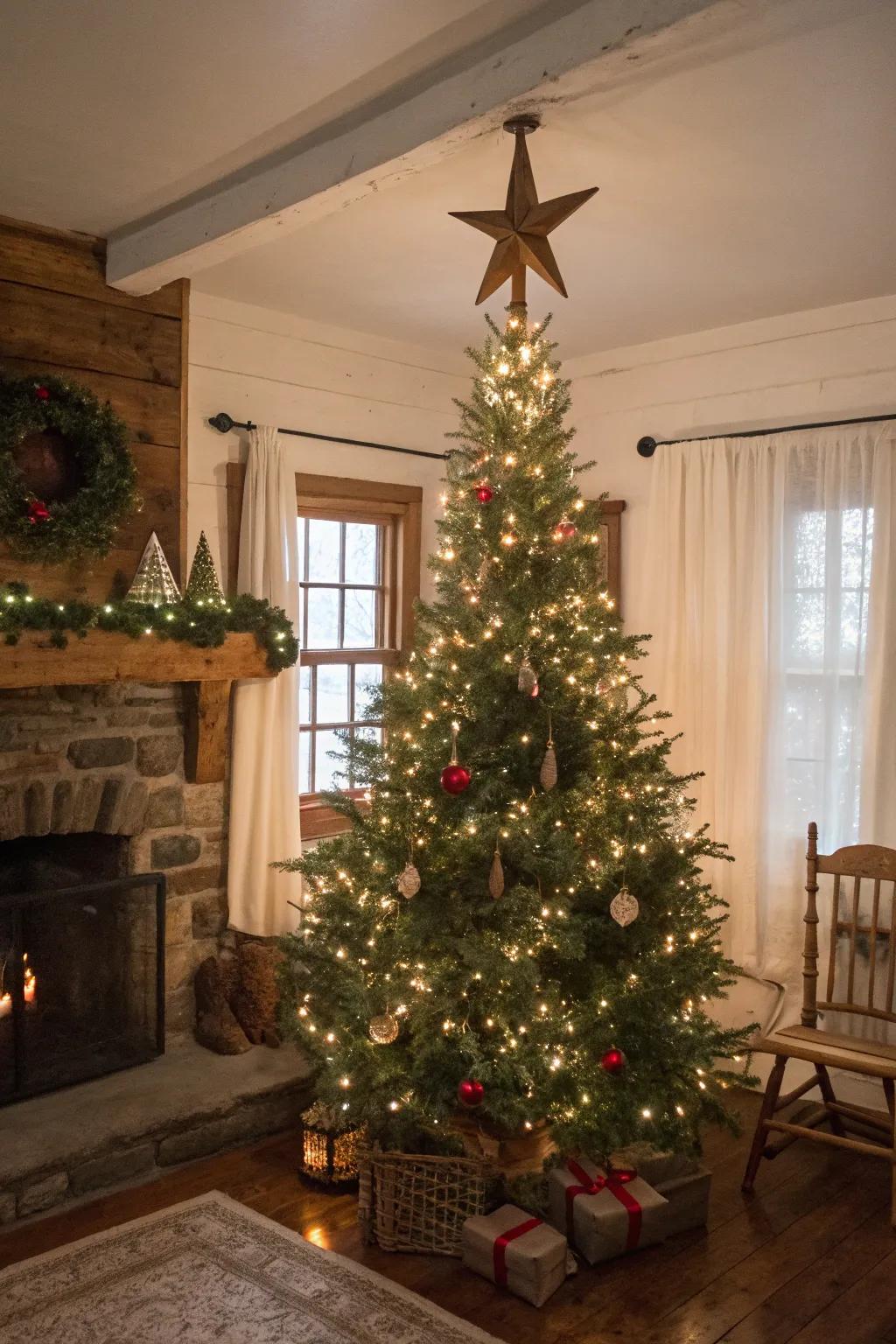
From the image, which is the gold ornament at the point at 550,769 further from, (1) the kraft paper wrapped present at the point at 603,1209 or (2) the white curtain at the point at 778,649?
(2) the white curtain at the point at 778,649

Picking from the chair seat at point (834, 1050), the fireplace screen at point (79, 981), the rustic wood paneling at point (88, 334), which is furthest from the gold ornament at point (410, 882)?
the rustic wood paneling at point (88, 334)

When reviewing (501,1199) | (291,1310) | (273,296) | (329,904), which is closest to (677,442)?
(273,296)

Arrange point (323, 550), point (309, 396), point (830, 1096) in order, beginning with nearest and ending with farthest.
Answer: point (830, 1096) < point (309, 396) < point (323, 550)

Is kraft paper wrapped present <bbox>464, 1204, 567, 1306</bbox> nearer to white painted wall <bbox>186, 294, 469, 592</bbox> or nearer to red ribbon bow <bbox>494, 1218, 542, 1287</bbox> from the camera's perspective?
red ribbon bow <bbox>494, 1218, 542, 1287</bbox>

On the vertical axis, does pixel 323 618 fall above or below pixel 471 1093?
above

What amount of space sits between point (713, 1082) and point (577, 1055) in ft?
1.72

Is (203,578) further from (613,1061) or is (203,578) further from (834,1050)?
(834,1050)

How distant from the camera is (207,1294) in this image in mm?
2691

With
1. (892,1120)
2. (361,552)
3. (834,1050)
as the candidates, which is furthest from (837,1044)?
(361,552)

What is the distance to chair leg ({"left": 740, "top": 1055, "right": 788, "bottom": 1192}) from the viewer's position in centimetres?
329

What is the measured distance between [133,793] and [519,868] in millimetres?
1519

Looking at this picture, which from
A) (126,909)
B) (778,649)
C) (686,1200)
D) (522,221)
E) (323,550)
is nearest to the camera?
(522,221)

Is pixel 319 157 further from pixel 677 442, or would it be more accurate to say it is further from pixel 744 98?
pixel 677 442

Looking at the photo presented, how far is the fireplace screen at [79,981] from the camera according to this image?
3.44 meters
